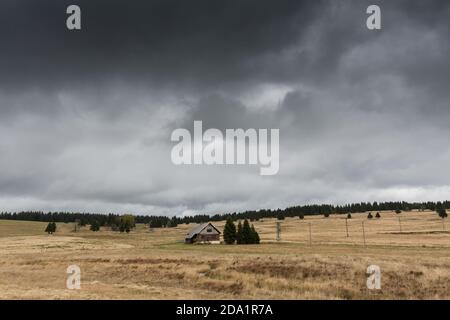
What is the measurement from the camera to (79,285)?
29.1 metres

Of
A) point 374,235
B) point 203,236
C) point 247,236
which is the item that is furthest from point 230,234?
point 374,235

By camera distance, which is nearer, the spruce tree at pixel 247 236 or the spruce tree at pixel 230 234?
the spruce tree at pixel 247 236

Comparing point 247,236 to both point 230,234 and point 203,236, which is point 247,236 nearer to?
point 230,234

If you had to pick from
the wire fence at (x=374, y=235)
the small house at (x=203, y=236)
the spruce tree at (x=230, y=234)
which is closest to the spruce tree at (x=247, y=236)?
the spruce tree at (x=230, y=234)

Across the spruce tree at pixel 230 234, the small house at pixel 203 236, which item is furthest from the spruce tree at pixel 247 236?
the small house at pixel 203 236

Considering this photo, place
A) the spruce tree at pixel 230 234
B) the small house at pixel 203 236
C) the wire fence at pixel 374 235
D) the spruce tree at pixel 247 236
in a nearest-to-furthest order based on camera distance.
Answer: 1. the wire fence at pixel 374 235
2. the spruce tree at pixel 247 236
3. the spruce tree at pixel 230 234
4. the small house at pixel 203 236

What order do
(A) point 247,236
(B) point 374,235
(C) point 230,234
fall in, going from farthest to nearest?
(B) point 374,235 < (C) point 230,234 < (A) point 247,236

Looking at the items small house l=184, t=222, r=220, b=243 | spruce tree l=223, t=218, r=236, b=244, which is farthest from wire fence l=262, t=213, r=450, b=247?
small house l=184, t=222, r=220, b=243

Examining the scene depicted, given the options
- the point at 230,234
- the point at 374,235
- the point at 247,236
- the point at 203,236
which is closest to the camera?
the point at 247,236

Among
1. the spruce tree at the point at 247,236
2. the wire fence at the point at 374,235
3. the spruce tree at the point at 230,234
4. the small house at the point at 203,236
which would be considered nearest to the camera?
the wire fence at the point at 374,235

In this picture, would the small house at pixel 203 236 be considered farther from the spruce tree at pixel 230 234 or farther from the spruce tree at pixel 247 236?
the spruce tree at pixel 247 236
